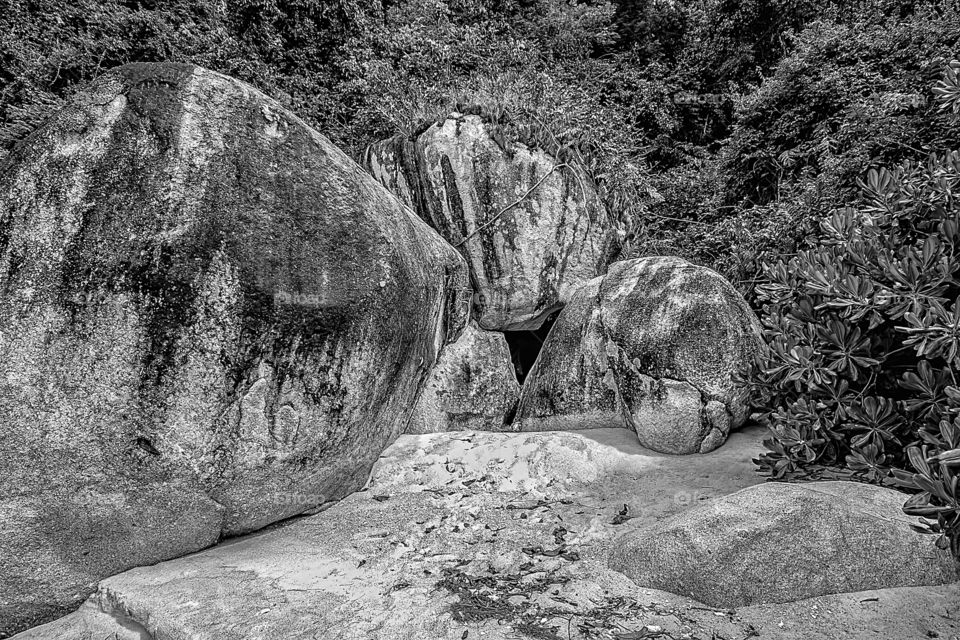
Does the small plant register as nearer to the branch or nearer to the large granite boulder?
the large granite boulder

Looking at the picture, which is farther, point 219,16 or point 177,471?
point 219,16

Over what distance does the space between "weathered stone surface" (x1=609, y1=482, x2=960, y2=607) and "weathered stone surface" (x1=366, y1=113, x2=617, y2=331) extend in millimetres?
3504

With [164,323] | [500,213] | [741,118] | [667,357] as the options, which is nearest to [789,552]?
[667,357]

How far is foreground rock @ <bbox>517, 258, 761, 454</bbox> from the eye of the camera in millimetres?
4047

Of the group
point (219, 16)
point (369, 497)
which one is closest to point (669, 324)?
point (369, 497)

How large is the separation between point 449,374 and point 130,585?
332 cm

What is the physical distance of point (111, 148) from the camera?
273cm

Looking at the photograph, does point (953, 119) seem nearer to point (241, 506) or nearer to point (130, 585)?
point (241, 506)

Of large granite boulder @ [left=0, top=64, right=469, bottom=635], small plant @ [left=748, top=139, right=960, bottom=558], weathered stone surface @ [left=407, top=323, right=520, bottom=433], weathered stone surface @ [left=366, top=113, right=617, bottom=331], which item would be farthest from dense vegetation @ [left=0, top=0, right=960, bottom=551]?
large granite boulder @ [left=0, top=64, right=469, bottom=635]

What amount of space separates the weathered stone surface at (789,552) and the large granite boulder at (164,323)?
2116 mm

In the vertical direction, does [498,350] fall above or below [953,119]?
below

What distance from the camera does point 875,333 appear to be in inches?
123

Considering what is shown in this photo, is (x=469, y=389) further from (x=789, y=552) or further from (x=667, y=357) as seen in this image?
(x=789, y=552)

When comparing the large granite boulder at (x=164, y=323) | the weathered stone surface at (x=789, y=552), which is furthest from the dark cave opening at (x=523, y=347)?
the weathered stone surface at (x=789, y=552)
